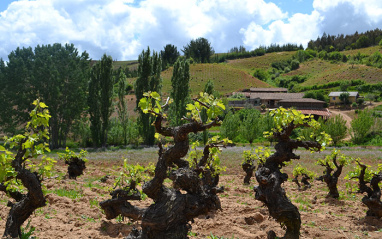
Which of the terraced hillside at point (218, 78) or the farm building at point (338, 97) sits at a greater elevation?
the terraced hillside at point (218, 78)

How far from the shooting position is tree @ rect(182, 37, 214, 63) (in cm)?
10900

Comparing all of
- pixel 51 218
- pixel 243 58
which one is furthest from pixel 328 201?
pixel 243 58

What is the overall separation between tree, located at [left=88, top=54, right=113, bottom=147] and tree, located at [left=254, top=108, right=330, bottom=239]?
1140 inches

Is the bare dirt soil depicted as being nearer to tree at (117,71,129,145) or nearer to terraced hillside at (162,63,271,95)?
tree at (117,71,129,145)

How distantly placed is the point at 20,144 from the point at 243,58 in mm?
144748

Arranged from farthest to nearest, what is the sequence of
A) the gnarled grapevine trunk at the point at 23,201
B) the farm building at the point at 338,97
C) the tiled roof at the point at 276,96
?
the tiled roof at the point at 276,96
the farm building at the point at 338,97
the gnarled grapevine trunk at the point at 23,201

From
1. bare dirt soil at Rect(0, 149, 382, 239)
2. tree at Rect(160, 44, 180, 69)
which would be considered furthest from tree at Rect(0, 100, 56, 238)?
tree at Rect(160, 44, 180, 69)

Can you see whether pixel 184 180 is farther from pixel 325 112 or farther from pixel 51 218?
pixel 325 112

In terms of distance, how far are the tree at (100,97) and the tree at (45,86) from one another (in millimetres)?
1452

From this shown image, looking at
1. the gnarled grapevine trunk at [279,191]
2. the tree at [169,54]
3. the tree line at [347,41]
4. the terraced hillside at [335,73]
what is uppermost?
the tree line at [347,41]

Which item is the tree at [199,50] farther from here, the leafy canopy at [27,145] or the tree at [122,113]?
the leafy canopy at [27,145]

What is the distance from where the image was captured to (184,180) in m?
5.02

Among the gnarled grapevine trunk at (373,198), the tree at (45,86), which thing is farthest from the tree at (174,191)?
the tree at (45,86)

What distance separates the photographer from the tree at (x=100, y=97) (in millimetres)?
32625
